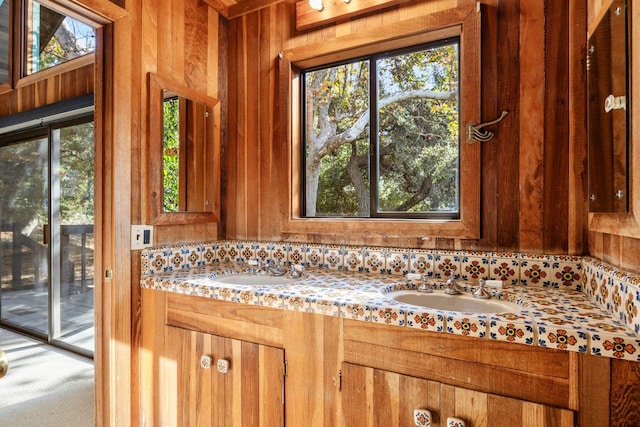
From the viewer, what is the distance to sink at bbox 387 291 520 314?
1.23m

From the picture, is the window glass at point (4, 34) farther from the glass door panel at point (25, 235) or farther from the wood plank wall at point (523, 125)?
the wood plank wall at point (523, 125)

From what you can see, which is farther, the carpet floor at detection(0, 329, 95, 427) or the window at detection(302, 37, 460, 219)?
the carpet floor at detection(0, 329, 95, 427)

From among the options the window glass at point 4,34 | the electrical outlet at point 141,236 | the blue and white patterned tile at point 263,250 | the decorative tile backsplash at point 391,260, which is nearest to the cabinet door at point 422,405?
the decorative tile backsplash at point 391,260

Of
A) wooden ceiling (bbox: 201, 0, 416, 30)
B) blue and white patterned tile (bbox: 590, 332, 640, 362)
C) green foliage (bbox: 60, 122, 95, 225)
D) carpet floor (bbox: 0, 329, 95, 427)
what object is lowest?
→ carpet floor (bbox: 0, 329, 95, 427)

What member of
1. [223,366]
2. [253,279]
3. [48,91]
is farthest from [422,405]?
[48,91]

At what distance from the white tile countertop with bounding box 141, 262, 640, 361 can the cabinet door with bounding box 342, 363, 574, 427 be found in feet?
0.55

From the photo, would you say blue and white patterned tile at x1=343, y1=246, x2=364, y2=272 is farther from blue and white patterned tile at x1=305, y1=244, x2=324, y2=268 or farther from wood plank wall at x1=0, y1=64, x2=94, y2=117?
wood plank wall at x1=0, y1=64, x2=94, y2=117

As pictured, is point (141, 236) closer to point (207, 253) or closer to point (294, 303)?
point (207, 253)

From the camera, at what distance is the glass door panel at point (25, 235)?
294 cm

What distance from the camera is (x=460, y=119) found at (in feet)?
5.13

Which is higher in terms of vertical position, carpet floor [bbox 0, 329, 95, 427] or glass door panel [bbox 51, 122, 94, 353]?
glass door panel [bbox 51, 122, 94, 353]

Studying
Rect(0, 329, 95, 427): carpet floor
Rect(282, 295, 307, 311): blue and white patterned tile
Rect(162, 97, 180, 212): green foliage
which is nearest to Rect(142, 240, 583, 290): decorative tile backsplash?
Rect(162, 97, 180, 212): green foliage

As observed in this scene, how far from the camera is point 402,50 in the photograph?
180cm

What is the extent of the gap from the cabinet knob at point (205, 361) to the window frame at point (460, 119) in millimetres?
788
